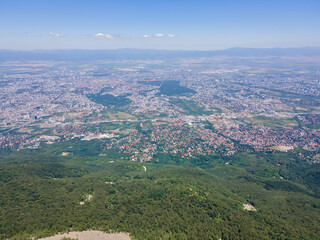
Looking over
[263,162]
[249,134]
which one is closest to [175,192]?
[263,162]

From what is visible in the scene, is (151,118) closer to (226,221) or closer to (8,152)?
(8,152)

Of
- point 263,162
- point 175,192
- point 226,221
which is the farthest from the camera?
point 263,162

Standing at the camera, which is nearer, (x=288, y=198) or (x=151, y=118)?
(x=288, y=198)

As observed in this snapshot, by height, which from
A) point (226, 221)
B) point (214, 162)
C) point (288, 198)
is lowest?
point (214, 162)

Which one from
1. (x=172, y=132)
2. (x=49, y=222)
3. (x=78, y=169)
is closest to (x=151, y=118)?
(x=172, y=132)

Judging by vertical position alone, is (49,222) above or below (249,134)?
above

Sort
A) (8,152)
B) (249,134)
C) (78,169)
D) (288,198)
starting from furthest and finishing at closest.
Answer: (249,134), (8,152), (78,169), (288,198)
